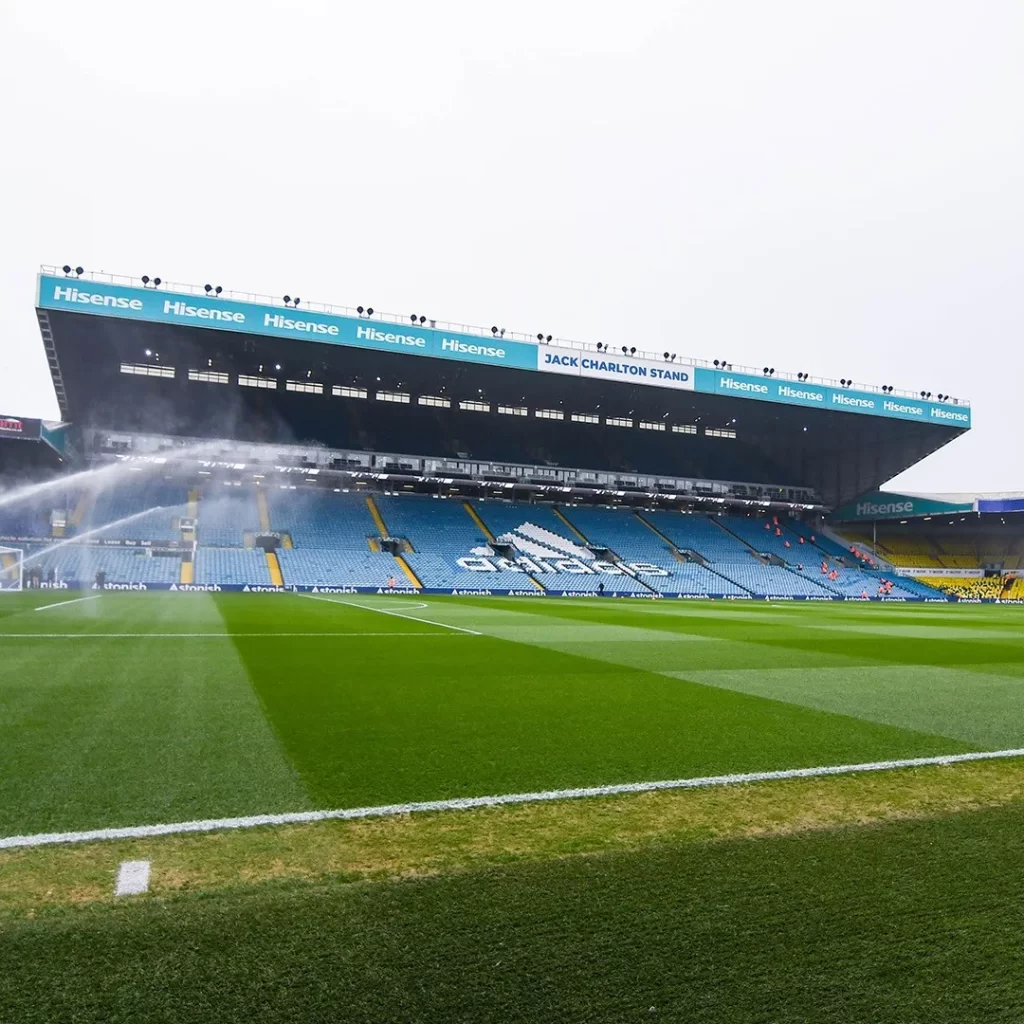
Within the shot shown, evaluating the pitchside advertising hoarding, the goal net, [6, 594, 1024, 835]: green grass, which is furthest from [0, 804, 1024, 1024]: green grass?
the goal net

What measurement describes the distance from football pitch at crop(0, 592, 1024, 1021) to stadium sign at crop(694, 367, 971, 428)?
124 ft

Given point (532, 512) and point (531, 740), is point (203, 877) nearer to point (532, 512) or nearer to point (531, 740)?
point (531, 740)

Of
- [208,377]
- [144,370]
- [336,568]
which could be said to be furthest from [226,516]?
[144,370]

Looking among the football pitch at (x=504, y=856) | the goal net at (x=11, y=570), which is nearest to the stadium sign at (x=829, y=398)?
the goal net at (x=11, y=570)

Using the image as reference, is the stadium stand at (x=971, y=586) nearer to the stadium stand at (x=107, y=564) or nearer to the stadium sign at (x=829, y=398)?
the stadium sign at (x=829, y=398)

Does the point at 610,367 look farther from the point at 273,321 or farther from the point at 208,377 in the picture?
the point at 208,377

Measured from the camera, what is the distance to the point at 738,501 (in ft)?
202

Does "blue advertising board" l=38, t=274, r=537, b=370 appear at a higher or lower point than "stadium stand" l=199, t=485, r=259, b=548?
higher

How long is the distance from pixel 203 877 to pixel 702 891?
217 centimetres

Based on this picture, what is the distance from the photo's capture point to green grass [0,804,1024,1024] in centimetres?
226

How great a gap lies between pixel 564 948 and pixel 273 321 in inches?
1447

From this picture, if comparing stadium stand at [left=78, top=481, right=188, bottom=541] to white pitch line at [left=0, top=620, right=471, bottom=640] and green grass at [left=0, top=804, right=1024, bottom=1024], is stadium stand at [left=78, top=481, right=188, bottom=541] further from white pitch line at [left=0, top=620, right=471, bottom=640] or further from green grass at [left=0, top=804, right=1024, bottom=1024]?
green grass at [left=0, top=804, right=1024, bottom=1024]

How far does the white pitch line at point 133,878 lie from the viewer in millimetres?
3033

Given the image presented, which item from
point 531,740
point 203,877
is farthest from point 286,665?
point 203,877
